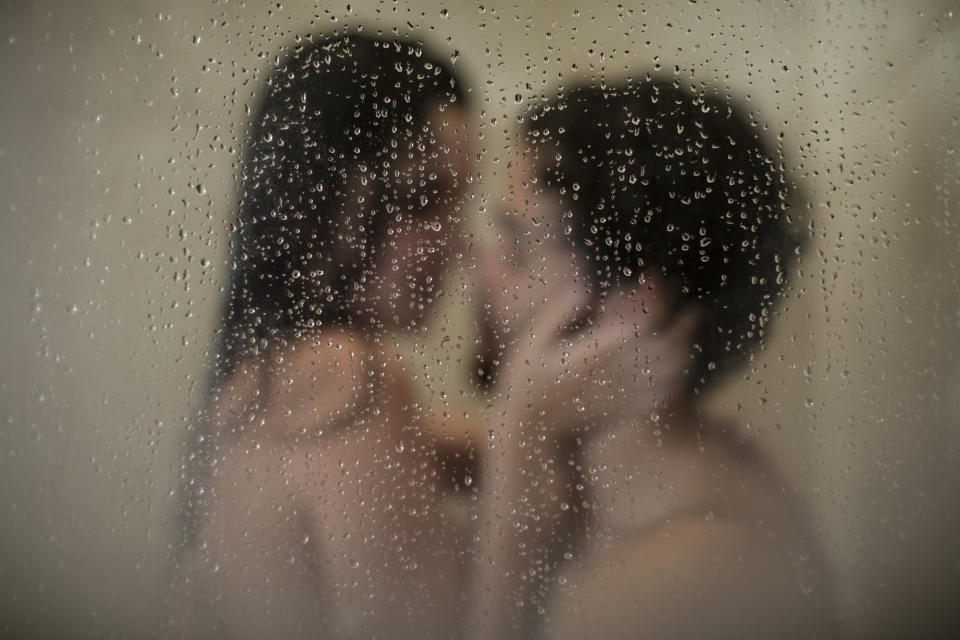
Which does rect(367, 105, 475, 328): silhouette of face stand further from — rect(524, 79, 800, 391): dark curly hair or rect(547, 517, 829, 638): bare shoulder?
rect(547, 517, 829, 638): bare shoulder

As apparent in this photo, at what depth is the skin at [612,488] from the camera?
0.32 m

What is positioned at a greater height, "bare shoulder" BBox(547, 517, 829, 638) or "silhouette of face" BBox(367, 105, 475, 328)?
"silhouette of face" BBox(367, 105, 475, 328)

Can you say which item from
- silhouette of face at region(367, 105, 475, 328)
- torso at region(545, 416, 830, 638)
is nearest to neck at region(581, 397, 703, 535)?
torso at region(545, 416, 830, 638)

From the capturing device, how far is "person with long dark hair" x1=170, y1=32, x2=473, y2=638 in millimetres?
317

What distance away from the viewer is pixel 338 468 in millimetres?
324

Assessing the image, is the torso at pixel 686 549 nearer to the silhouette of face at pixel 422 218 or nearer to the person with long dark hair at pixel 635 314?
the person with long dark hair at pixel 635 314

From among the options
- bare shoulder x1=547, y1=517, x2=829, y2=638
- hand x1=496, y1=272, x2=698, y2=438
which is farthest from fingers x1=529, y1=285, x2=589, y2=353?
bare shoulder x1=547, y1=517, x2=829, y2=638

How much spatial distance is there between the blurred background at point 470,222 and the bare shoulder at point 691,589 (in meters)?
0.03

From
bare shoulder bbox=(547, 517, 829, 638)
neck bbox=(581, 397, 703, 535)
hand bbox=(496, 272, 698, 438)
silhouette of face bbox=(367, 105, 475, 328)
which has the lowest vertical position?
bare shoulder bbox=(547, 517, 829, 638)

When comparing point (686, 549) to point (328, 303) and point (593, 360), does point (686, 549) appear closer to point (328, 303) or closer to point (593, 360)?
point (593, 360)

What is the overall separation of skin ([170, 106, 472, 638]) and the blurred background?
0.05 feet

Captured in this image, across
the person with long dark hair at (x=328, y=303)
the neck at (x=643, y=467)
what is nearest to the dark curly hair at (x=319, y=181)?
the person with long dark hair at (x=328, y=303)

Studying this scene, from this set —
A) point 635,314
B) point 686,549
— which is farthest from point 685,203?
point 686,549

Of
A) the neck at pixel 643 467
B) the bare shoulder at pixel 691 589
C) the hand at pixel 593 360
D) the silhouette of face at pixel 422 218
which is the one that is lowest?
the bare shoulder at pixel 691 589
